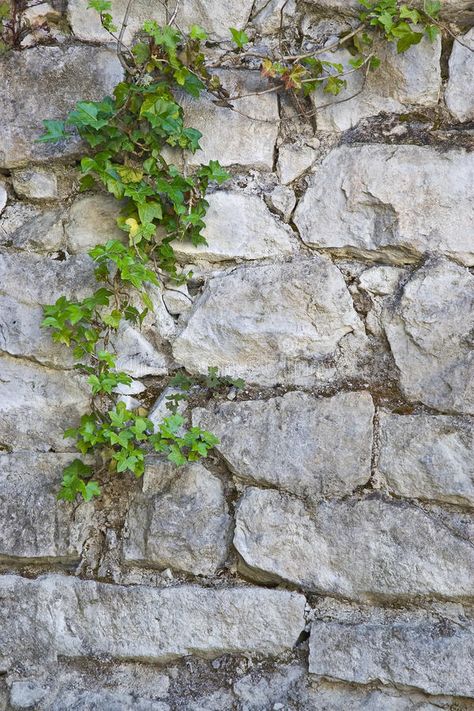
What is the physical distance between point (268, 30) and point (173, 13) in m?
0.25

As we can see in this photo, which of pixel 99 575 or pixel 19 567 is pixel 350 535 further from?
pixel 19 567

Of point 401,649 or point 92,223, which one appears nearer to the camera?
point 401,649

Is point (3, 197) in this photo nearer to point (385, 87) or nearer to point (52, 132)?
point (52, 132)

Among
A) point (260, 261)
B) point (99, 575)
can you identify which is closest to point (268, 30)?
point (260, 261)

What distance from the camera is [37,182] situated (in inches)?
79.3

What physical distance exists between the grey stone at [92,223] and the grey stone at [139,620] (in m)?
0.84

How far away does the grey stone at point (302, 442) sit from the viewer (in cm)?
178

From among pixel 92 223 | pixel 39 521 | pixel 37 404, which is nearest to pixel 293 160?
pixel 92 223

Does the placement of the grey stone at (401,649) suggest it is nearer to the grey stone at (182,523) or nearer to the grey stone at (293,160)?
the grey stone at (182,523)

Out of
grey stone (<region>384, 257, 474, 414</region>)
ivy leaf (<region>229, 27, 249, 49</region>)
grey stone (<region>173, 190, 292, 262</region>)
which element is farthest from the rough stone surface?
ivy leaf (<region>229, 27, 249, 49</region>)

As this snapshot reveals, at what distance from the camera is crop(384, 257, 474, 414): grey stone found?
177cm

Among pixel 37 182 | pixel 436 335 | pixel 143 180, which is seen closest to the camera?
pixel 436 335

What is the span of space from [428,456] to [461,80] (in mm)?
925

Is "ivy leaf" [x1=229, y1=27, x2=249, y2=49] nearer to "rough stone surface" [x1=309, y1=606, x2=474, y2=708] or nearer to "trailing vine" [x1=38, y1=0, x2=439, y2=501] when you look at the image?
"trailing vine" [x1=38, y1=0, x2=439, y2=501]
